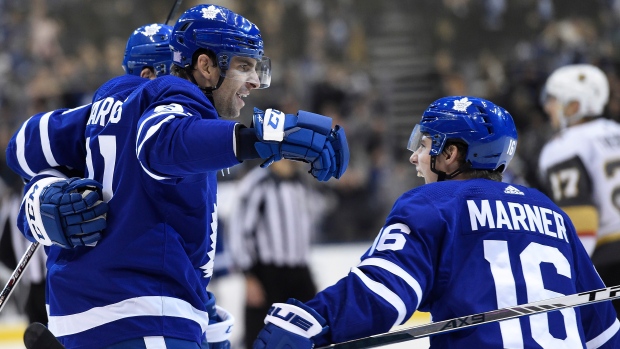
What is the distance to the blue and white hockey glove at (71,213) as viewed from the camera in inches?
77.5

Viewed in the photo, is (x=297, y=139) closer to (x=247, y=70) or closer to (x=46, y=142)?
(x=247, y=70)

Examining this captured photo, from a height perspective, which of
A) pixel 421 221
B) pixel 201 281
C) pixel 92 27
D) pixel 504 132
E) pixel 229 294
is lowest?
pixel 229 294

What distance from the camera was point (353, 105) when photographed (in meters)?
8.26

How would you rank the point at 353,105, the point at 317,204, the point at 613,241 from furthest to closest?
the point at 353,105 < the point at 317,204 < the point at 613,241

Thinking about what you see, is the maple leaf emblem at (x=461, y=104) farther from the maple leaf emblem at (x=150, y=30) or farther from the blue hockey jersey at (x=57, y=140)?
the maple leaf emblem at (x=150, y=30)

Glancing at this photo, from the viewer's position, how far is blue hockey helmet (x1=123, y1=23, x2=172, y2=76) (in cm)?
270

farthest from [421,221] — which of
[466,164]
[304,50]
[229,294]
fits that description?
[304,50]

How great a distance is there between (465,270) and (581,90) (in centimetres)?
236

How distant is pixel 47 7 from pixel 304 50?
8.83ft

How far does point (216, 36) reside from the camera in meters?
2.13

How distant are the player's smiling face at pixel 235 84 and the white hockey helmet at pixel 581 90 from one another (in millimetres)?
2315

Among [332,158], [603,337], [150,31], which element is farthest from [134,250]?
[603,337]

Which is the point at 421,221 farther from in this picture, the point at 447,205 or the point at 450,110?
the point at 450,110

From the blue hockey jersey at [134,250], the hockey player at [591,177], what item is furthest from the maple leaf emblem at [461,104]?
the hockey player at [591,177]
